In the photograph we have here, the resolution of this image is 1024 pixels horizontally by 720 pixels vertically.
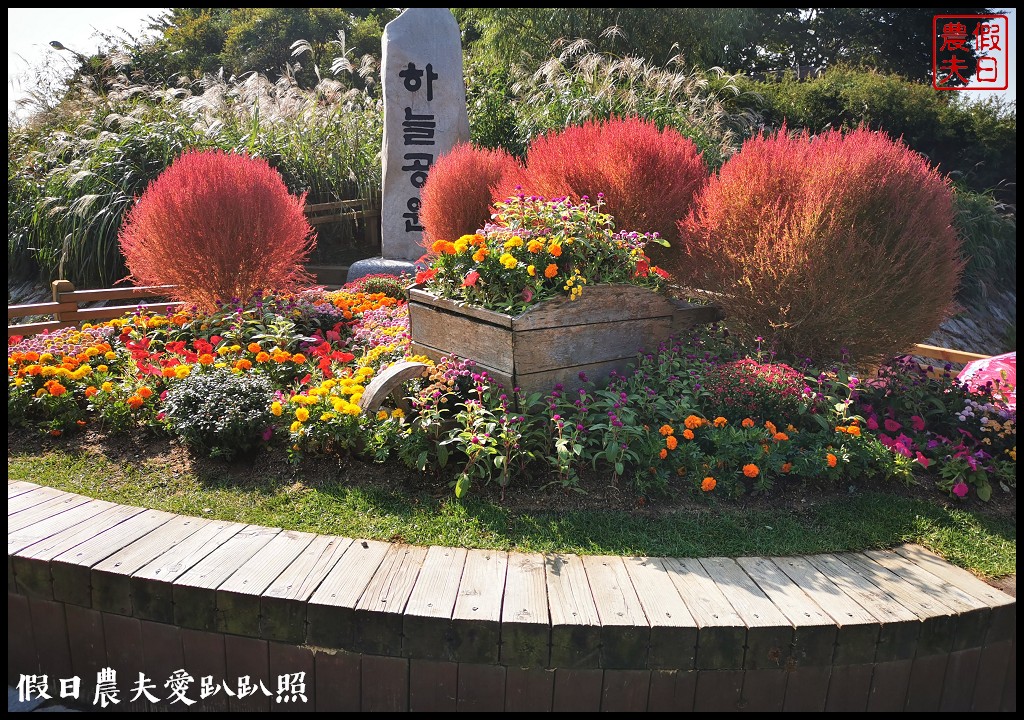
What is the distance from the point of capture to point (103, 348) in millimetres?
3779

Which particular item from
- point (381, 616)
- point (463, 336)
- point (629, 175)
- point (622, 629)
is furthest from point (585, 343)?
point (381, 616)

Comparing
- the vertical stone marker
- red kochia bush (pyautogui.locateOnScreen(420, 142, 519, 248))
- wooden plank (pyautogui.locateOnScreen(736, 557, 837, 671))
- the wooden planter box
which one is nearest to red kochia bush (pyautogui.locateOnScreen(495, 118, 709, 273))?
the wooden planter box

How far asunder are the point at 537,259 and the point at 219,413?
1.52 m

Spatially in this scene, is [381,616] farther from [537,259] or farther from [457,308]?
[537,259]

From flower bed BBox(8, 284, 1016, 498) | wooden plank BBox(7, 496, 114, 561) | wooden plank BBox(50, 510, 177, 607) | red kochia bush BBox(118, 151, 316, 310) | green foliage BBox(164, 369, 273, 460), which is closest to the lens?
wooden plank BBox(50, 510, 177, 607)

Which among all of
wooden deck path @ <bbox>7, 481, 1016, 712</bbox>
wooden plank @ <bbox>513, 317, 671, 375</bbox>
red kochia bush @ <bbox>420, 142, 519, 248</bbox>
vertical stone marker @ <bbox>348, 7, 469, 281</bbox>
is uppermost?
vertical stone marker @ <bbox>348, 7, 469, 281</bbox>

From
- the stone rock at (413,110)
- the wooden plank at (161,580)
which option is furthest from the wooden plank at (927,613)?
the stone rock at (413,110)

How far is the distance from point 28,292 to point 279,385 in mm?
5543

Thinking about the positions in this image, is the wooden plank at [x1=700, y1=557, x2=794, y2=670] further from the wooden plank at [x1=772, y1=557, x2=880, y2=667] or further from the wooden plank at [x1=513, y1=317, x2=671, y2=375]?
the wooden plank at [x1=513, y1=317, x2=671, y2=375]

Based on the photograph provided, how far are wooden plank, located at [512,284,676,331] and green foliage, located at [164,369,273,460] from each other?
1181 millimetres

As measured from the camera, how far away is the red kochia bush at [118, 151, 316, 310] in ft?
14.5

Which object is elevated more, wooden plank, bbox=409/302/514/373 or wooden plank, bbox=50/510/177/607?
wooden plank, bbox=409/302/514/373

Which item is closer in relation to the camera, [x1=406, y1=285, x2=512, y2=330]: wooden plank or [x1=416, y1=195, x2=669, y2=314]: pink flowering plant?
[x1=406, y1=285, x2=512, y2=330]: wooden plank

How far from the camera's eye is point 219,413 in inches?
117
